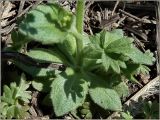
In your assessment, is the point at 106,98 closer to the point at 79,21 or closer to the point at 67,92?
the point at 67,92

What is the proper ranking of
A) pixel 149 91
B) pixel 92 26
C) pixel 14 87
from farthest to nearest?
1. pixel 92 26
2. pixel 149 91
3. pixel 14 87

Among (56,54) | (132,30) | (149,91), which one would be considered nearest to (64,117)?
(56,54)

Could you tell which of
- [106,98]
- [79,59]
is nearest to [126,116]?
[106,98]

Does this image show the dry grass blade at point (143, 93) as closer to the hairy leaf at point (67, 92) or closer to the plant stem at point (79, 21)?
the hairy leaf at point (67, 92)

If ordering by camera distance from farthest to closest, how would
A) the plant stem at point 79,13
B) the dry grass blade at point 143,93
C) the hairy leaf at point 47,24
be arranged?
the dry grass blade at point 143,93, the plant stem at point 79,13, the hairy leaf at point 47,24

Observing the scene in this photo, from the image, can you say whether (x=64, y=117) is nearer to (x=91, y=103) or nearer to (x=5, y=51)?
(x=91, y=103)

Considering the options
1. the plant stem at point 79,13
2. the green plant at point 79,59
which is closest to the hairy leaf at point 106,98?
the green plant at point 79,59
